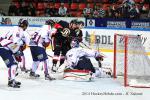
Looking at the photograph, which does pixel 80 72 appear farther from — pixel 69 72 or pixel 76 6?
pixel 76 6

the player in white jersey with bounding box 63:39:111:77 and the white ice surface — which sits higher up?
the player in white jersey with bounding box 63:39:111:77

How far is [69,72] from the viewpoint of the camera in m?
8.51

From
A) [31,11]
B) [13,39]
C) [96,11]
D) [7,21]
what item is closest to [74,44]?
[13,39]

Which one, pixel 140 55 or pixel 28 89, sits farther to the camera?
pixel 140 55

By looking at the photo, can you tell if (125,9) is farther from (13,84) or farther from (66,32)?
(13,84)

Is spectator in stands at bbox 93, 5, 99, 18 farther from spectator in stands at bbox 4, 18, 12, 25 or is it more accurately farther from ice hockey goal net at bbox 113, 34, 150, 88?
ice hockey goal net at bbox 113, 34, 150, 88

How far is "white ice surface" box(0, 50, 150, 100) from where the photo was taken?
6863 millimetres

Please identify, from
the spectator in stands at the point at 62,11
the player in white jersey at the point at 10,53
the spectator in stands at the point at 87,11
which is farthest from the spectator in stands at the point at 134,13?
the player in white jersey at the point at 10,53

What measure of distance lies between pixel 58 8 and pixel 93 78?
25.3ft

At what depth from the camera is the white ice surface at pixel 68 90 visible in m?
6.86

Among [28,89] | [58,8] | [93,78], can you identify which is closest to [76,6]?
[58,8]

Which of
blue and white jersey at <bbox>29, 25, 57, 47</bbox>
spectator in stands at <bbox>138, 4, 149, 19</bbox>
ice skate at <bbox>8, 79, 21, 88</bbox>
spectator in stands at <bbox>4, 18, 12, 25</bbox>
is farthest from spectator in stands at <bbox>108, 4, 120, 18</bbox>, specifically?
ice skate at <bbox>8, 79, 21, 88</bbox>

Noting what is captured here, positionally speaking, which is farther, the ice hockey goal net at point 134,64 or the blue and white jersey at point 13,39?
the ice hockey goal net at point 134,64

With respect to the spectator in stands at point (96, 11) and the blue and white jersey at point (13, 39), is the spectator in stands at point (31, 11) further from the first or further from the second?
the blue and white jersey at point (13, 39)
